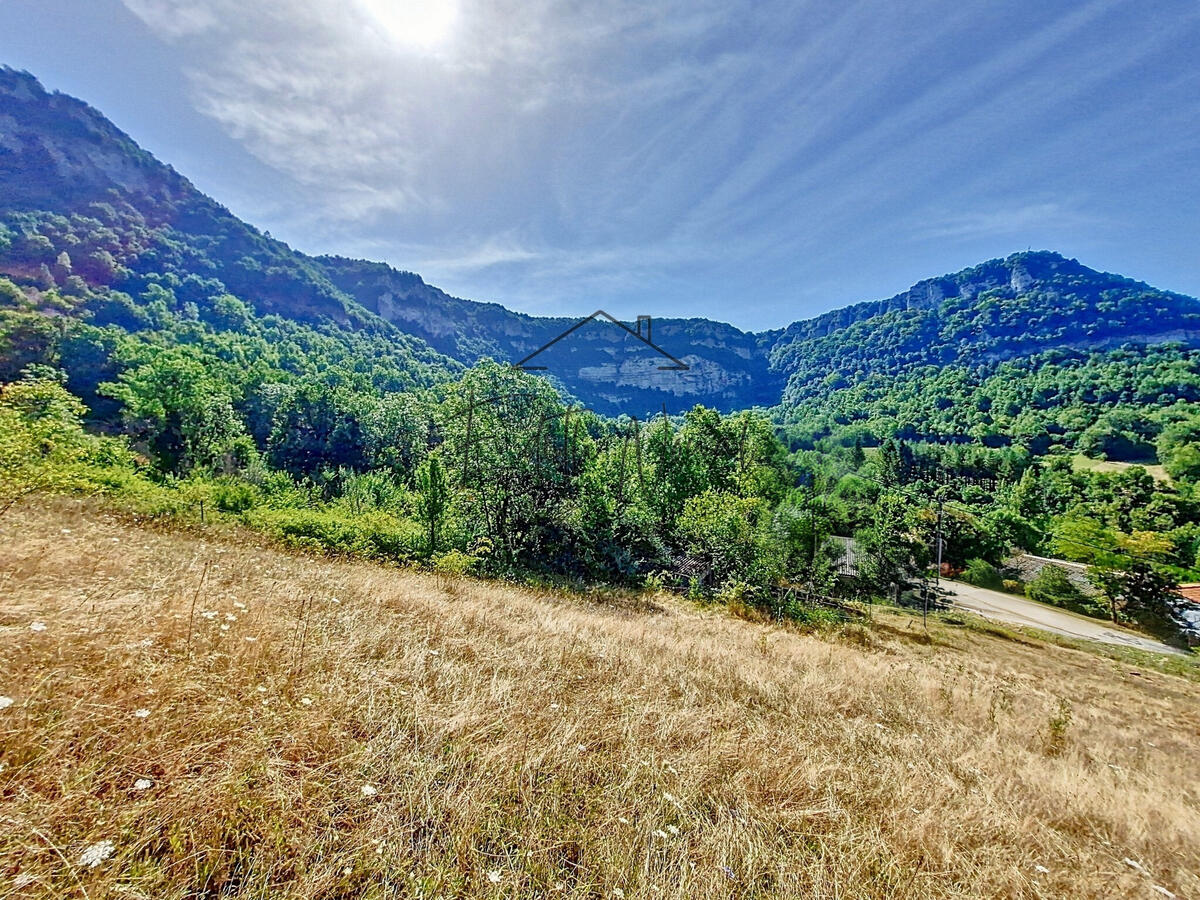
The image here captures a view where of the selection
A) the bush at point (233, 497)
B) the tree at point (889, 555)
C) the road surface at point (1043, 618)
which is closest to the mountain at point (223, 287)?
the tree at point (889, 555)

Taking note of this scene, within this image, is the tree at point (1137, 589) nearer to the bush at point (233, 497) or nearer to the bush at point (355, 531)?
the bush at point (355, 531)

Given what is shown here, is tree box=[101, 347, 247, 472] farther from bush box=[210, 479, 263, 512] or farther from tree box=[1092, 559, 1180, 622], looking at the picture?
tree box=[1092, 559, 1180, 622]

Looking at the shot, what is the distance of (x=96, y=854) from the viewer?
167 cm

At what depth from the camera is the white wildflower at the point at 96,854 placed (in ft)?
5.41

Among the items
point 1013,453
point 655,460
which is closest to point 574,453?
point 655,460

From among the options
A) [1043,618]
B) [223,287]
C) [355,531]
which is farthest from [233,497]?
[223,287]

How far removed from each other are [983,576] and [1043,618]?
1235 centimetres

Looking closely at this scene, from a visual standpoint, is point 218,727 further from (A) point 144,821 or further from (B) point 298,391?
(B) point 298,391

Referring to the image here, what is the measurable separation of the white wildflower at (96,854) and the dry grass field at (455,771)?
1 centimetres

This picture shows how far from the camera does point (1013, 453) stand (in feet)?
268

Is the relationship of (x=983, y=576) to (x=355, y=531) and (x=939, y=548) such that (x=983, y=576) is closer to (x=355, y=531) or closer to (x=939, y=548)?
(x=939, y=548)

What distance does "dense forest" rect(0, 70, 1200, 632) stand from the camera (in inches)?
797

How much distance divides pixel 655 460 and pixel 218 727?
29.0 meters

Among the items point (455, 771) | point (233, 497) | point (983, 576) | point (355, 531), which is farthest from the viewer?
point (983, 576)
